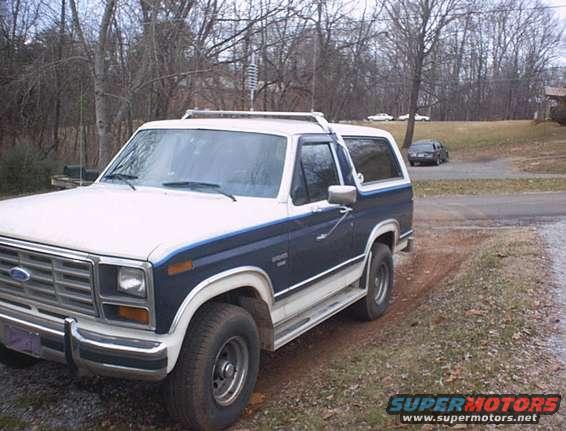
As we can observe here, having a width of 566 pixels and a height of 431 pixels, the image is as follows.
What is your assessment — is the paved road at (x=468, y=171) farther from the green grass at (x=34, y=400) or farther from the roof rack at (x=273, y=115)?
the green grass at (x=34, y=400)

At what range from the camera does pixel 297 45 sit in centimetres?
2009

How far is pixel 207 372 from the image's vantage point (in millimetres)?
3531

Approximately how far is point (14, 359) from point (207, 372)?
6.14ft

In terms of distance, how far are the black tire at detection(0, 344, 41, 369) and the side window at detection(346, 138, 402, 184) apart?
3.42 m

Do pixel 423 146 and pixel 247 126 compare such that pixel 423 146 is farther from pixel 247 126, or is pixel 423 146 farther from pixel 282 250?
pixel 282 250

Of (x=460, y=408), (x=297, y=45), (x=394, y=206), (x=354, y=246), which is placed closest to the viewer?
(x=460, y=408)

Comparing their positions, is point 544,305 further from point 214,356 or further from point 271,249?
point 214,356

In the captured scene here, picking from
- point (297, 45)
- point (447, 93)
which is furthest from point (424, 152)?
point (447, 93)

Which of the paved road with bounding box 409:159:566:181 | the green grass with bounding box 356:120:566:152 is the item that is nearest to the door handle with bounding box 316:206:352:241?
the paved road with bounding box 409:159:566:181

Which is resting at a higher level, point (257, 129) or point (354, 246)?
point (257, 129)

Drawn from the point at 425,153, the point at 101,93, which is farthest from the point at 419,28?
the point at 101,93

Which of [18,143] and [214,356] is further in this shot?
[18,143]

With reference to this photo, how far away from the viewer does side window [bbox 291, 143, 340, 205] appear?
15.3 feet

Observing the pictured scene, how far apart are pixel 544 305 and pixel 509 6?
48.3 meters
